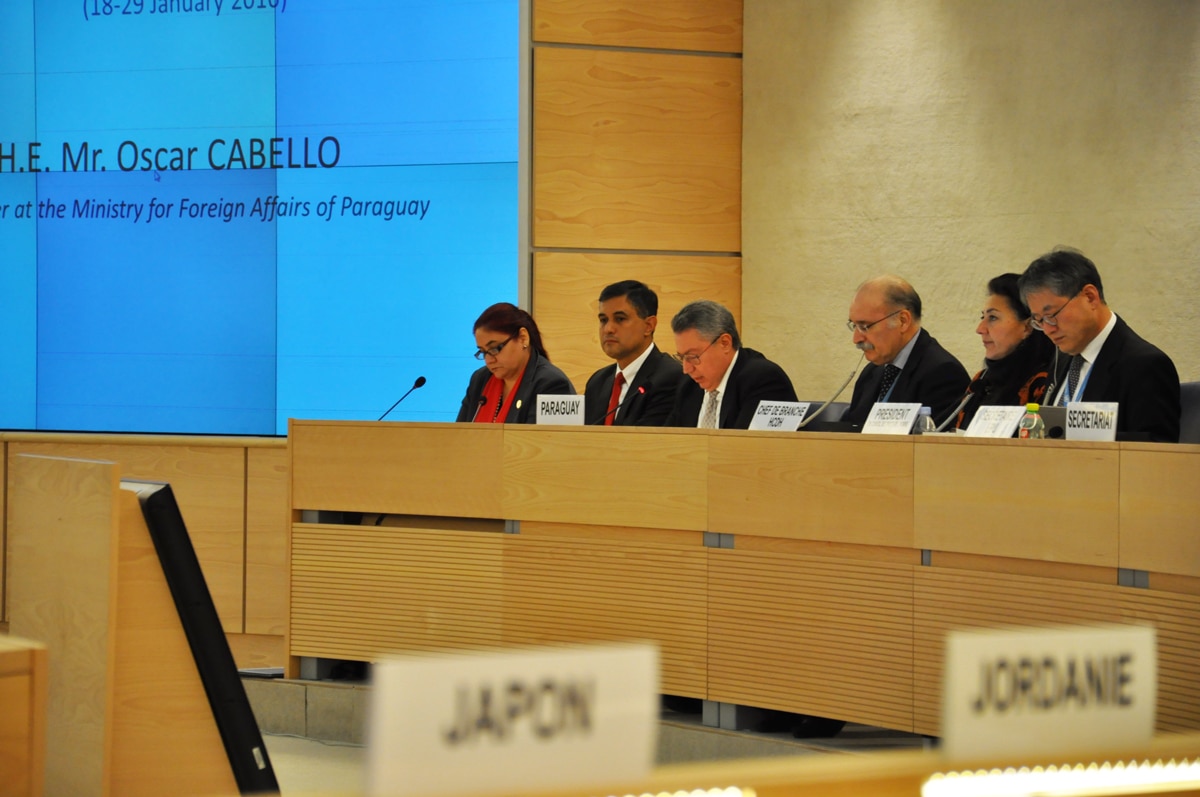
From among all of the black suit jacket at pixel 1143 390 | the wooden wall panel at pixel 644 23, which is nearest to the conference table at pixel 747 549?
the black suit jacket at pixel 1143 390

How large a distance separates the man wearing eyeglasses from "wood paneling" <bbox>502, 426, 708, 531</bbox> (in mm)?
955

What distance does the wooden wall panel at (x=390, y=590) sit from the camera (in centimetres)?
350

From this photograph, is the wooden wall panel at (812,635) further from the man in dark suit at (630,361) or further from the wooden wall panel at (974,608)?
the man in dark suit at (630,361)

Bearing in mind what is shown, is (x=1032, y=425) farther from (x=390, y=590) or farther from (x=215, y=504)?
(x=215, y=504)

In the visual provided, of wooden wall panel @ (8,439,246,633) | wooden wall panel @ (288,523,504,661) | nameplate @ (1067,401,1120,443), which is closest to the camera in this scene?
nameplate @ (1067,401,1120,443)

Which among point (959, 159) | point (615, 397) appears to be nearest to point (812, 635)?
point (615, 397)

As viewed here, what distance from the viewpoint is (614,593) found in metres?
3.30

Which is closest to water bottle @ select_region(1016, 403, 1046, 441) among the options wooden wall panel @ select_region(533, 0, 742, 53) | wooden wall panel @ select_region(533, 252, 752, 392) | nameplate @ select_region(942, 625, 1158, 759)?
nameplate @ select_region(942, 625, 1158, 759)

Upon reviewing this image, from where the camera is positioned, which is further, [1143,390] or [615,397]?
[615,397]

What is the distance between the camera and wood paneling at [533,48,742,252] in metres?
5.68

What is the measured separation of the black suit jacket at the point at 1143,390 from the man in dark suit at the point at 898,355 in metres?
0.65

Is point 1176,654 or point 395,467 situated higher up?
point 395,467

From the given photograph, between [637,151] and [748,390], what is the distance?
2071 mm

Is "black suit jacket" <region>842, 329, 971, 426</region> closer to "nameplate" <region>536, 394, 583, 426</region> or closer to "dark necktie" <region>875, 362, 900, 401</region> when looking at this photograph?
"dark necktie" <region>875, 362, 900, 401</region>
